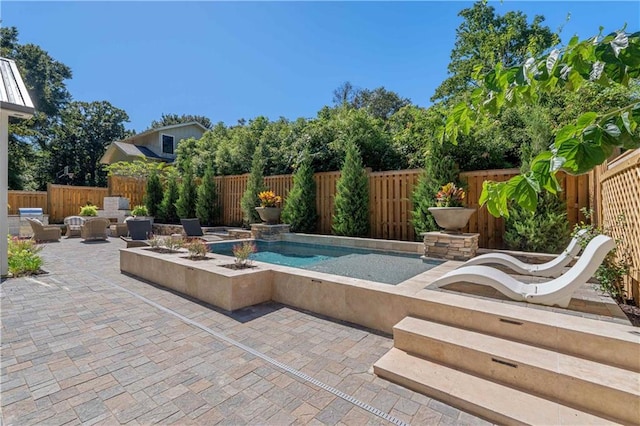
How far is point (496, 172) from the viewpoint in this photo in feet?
23.4

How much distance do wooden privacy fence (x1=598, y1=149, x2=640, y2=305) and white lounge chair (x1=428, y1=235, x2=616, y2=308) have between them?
2.08 ft

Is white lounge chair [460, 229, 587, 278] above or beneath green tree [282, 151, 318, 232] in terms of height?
beneath

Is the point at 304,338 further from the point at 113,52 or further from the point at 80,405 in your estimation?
the point at 113,52

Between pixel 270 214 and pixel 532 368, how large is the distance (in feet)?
28.2

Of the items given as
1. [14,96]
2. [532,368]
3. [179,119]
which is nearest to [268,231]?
[14,96]

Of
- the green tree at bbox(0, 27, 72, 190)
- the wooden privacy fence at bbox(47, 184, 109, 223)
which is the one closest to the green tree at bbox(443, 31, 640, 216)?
the wooden privacy fence at bbox(47, 184, 109, 223)

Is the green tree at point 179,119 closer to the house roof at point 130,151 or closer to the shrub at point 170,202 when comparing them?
the house roof at point 130,151

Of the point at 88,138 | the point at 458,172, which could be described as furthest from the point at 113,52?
the point at 88,138

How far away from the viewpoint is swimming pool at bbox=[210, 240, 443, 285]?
514cm

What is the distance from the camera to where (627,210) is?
3.68 metres

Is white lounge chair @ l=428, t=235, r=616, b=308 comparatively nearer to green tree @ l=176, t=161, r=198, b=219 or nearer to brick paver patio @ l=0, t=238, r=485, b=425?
brick paver patio @ l=0, t=238, r=485, b=425

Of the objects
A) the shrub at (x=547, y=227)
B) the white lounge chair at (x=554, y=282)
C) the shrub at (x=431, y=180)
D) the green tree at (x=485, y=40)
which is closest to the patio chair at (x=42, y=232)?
the shrub at (x=431, y=180)

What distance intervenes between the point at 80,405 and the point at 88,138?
3890 centimetres

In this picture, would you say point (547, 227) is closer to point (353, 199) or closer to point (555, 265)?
point (555, 265)
